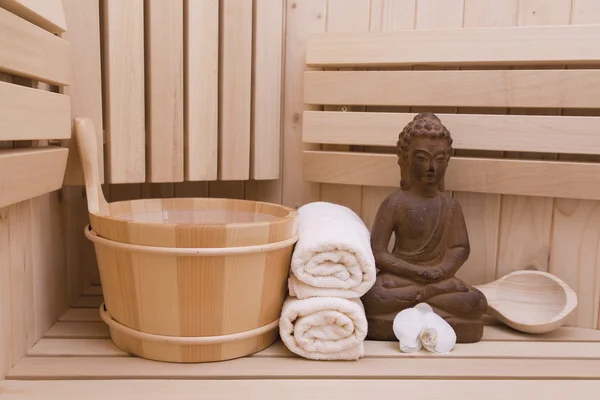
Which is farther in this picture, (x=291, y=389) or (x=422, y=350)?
(x=422, y=350)

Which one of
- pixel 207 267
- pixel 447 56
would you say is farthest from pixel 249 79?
pixel 207 267

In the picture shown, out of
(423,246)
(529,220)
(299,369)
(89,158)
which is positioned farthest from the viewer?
(529,220)

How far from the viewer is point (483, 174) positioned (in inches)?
58.9

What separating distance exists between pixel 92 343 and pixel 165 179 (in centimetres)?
45

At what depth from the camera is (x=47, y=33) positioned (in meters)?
1.17

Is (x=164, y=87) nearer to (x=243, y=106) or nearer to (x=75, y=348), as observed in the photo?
(x=243, y=106)

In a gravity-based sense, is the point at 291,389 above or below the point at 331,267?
below

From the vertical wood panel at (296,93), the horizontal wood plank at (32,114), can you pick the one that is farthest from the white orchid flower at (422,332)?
the horizontal wood plank at (32,114)

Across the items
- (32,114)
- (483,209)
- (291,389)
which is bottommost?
(291,389)

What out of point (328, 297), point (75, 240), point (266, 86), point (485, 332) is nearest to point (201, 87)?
point (266, 86)

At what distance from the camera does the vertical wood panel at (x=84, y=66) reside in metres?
1.30

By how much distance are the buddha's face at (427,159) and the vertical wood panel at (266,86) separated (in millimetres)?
452

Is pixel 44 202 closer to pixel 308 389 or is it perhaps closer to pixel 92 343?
pixel 92 343

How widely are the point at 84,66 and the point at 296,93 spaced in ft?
2.04
